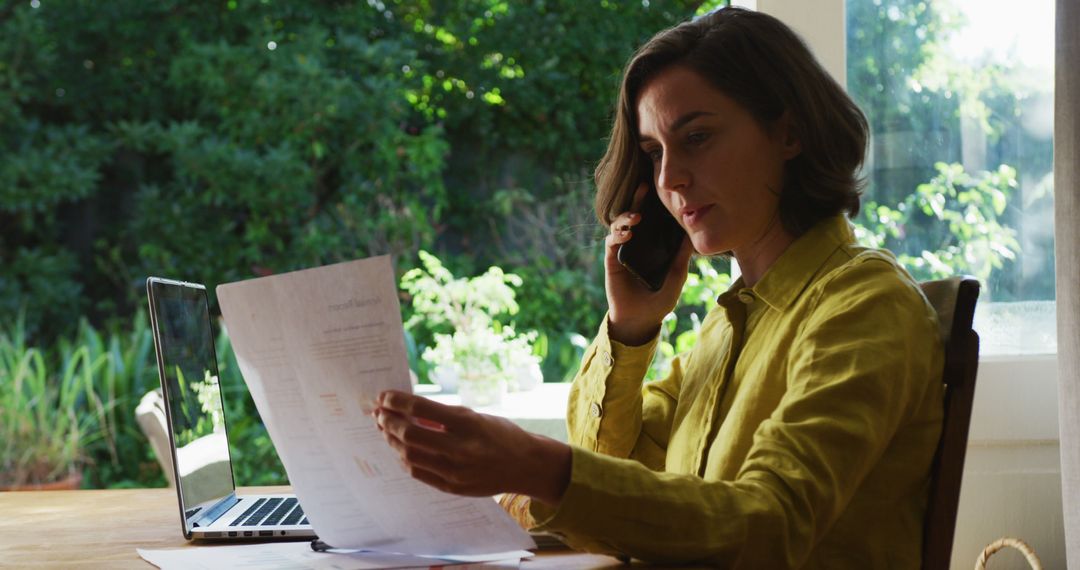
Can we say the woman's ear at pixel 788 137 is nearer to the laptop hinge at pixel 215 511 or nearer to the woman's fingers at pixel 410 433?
the woman's fingers at pixel 410 433

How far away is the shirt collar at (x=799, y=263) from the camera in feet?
3.95

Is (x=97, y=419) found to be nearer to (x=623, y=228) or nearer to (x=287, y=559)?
(x=623, y=228)

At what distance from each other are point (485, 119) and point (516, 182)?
0.36 m

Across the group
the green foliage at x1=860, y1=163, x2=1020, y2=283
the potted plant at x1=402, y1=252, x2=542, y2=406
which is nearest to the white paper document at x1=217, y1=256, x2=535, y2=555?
the green foliage at x1=860, y1=163, x2=1020, y2=283

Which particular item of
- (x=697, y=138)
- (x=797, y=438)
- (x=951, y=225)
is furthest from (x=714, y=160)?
(x=951, y=225)

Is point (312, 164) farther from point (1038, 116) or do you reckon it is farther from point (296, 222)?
point (1038, 116)

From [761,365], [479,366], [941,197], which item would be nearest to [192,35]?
[479,366]

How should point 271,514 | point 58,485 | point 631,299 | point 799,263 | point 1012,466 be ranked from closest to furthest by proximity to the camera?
point 799,263, point 271,514, point 631,299, point 1012,466, point 58,485

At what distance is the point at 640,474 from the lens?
34.8 inches

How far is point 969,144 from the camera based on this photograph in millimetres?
2367

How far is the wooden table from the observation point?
1135 mm

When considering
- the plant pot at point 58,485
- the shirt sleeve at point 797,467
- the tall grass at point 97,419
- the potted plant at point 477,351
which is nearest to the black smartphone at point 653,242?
the shirt sleeve at point 797,467

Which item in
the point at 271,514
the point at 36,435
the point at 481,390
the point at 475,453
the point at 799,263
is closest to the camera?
the point at 475,453

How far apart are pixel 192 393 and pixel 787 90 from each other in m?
0.83
